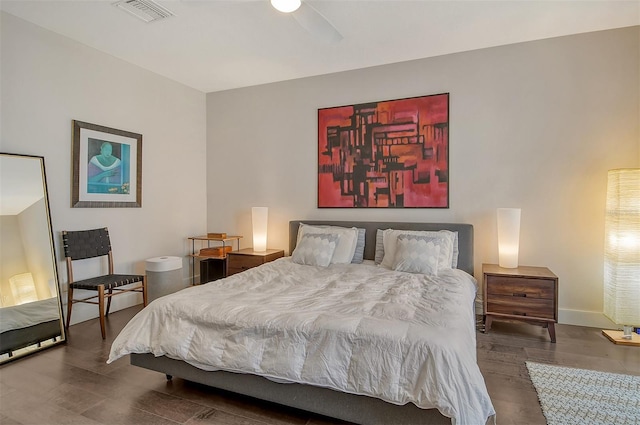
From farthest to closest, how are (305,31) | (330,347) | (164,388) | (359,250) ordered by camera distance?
(359,250)
(305,31)
(164,388)
(330,347)

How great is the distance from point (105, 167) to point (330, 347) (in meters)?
3.33

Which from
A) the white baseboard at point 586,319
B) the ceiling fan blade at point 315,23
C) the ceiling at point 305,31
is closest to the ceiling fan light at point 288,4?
the ceiling fan blade at point 315,23

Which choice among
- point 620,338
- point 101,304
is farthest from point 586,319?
point 101,304

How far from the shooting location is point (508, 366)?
2.53m

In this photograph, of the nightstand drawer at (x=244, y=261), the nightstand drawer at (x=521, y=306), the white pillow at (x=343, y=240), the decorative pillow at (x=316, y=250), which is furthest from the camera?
the nightstand drawer at (x=244, y=261)

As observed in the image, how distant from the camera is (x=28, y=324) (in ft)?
9.12

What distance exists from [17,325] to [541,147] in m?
4.96

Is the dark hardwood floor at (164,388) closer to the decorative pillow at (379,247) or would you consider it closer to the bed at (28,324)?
the bed at (28,324)

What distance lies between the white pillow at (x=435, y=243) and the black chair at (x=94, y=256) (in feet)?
8.26

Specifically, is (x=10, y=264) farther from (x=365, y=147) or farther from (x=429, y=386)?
(x=365, y=147)

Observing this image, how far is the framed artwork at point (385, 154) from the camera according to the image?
149 inches

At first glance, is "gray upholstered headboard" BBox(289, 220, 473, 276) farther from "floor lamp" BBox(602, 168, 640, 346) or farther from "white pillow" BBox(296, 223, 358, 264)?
"floor lamp" BBox(602, 168, 640, 346)

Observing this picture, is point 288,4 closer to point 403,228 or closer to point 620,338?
point 403,228

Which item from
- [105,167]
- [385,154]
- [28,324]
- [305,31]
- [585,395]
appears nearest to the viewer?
[585,395]
